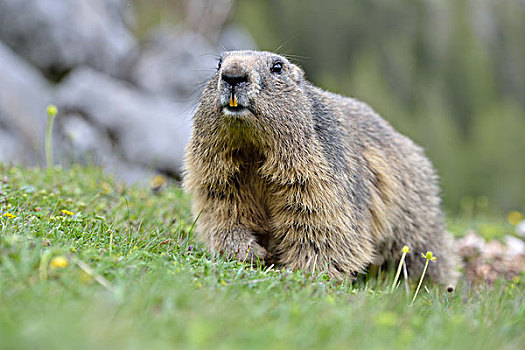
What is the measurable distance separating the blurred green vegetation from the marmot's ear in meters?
31.6

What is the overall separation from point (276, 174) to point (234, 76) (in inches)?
39.0

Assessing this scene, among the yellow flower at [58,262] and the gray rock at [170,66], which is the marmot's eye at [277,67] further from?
the gray rock at [170,66]

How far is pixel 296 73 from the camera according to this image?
17.5 feet

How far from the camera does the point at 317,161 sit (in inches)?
196

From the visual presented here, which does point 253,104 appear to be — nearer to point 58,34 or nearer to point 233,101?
point 233,101

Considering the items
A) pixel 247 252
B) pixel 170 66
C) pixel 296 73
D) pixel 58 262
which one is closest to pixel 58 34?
pixel 170 66

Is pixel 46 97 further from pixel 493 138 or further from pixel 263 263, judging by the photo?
pixel 493 138

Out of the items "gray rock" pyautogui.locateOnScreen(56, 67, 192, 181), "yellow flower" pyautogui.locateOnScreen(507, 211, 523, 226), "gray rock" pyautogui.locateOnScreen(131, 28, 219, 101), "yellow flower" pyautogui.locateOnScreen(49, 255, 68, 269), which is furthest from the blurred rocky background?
"yellow flower" pyautogui.locateOnScreen(49, 255, 68, 269)

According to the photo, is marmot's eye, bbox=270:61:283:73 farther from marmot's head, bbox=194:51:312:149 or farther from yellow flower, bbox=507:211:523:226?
yellow flower, bbox=507:211:523:226

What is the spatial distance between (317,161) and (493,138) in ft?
124

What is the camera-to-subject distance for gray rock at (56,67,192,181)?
40.3 ft

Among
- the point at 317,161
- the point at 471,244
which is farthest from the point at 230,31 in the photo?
the point at 317,161

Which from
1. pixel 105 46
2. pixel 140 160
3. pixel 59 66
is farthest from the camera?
pixel 105 46

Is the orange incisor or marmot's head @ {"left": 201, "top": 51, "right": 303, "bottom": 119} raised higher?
marmot's head @ {"left": 201, "top": 51, "right": 303, "bottom": 119}
